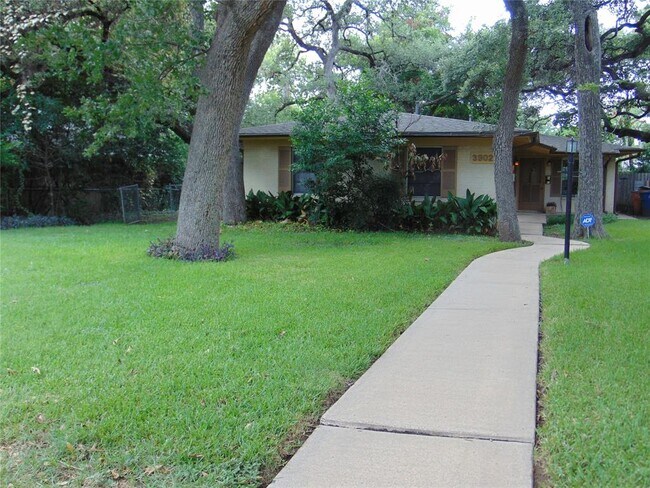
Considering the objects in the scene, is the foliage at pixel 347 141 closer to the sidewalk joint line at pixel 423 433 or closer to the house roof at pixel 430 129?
the house roof at pixel 430 129

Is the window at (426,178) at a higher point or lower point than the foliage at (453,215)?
higher

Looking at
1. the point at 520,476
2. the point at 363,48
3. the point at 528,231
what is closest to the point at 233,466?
the point at 520,476

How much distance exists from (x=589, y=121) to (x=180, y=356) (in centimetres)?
1270

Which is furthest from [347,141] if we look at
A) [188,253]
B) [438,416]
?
[438,416]

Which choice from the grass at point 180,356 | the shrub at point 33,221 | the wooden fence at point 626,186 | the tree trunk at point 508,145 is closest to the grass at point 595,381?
the grass at point 180,356

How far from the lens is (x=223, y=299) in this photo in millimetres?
6660

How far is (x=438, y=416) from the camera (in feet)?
11.7

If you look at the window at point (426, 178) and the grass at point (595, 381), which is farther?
the window at point (426, 178)

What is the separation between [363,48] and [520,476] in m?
26.9

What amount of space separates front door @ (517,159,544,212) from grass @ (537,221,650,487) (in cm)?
1552

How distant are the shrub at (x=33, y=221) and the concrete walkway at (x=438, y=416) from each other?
14651 mm

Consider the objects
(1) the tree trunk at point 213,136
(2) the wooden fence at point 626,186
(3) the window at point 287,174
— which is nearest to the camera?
(1) the tree trunk at point 213,136

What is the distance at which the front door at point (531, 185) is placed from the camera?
22.9m

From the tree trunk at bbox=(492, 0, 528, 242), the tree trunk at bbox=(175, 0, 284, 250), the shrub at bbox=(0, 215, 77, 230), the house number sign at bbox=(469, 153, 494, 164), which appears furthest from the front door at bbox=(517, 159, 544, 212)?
the shrub at bbox=(0, 215, 77, 230)
